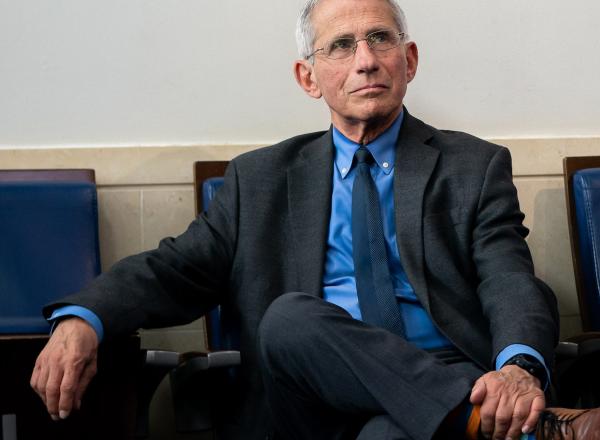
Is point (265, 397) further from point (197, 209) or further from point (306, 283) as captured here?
point (197, 209)

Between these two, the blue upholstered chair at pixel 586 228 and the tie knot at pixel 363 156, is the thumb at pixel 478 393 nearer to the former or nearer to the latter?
the tie knot at pixel 363 156

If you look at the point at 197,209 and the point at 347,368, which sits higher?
the point at 197,209

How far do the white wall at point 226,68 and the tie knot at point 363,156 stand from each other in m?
0.66

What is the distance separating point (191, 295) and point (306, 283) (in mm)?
290

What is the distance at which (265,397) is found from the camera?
7.50 feet

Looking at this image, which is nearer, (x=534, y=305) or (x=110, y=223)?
(x=534, y=305)

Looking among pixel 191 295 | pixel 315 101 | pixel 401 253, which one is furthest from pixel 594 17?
pixel 191 295

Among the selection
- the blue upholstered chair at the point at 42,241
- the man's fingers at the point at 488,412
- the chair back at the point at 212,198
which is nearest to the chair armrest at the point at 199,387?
the chair back at the point at 212,198

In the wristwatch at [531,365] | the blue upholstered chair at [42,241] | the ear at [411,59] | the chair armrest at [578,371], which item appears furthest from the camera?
the blue upholstered chair at [42,241]

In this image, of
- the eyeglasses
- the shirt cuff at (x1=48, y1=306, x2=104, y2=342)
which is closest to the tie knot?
the eyeglasses

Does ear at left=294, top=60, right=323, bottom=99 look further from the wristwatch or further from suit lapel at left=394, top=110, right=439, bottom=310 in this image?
the wristwatch

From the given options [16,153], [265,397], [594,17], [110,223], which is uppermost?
[594,17]

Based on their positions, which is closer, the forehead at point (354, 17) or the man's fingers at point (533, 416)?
the man's fingers at point (533, 416)

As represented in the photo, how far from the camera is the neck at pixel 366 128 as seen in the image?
2547 mm
